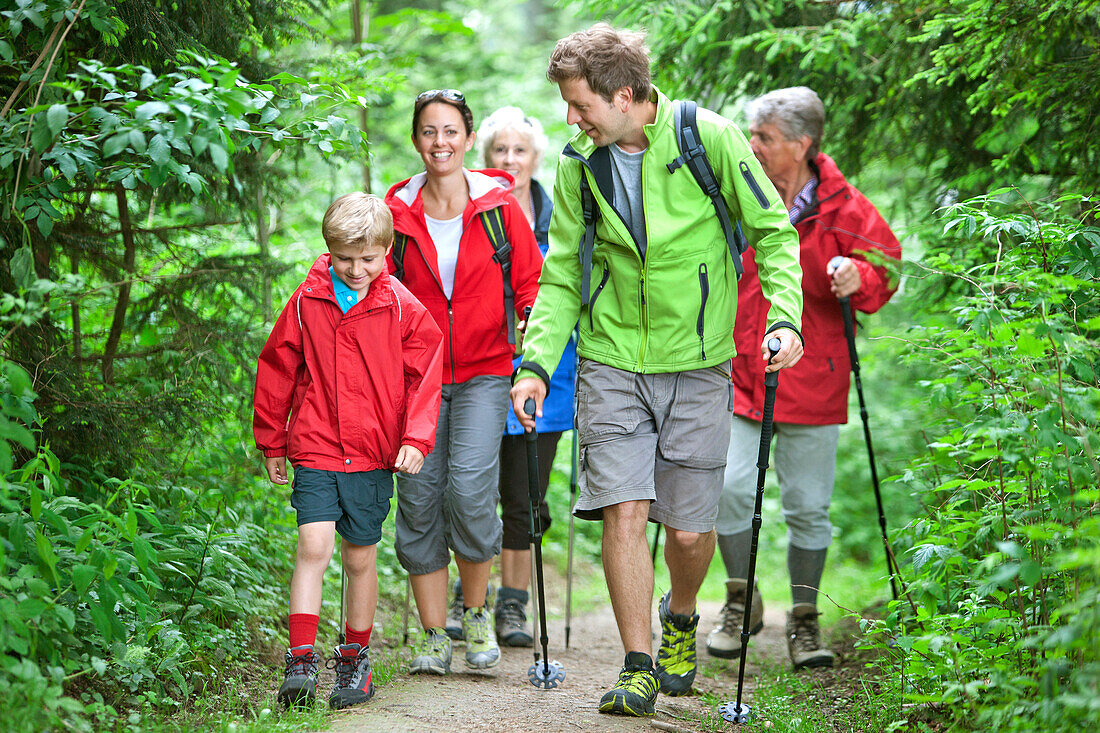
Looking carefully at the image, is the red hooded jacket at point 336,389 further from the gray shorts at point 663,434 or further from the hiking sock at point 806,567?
the hiking sock at point 806,567

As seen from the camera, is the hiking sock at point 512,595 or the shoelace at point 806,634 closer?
the shoelace at point 806,634

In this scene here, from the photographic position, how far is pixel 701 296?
13.6 feet

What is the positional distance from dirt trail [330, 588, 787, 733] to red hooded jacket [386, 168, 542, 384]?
4.64 ft

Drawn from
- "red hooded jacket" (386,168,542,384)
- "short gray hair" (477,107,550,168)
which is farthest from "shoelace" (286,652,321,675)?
"short gray hair" (477,107,550,168)

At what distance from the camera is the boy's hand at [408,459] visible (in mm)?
3932

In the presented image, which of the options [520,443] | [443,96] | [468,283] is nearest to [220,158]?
[468,283]

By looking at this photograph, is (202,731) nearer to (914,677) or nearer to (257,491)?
(257,491)

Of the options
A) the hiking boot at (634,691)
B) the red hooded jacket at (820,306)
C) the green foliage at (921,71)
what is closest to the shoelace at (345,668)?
the hiking boot at (634,691)

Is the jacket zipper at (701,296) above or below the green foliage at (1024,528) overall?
above

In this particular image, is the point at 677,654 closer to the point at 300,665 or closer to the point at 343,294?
the point at 300,665

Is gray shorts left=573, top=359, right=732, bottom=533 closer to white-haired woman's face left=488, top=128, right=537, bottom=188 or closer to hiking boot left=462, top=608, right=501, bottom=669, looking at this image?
hiking boot left=462, top=608, right=501, bottom=669

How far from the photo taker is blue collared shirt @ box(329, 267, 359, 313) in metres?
4.03

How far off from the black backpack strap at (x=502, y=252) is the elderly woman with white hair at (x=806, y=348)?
1.28 m

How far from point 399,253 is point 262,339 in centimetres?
90
